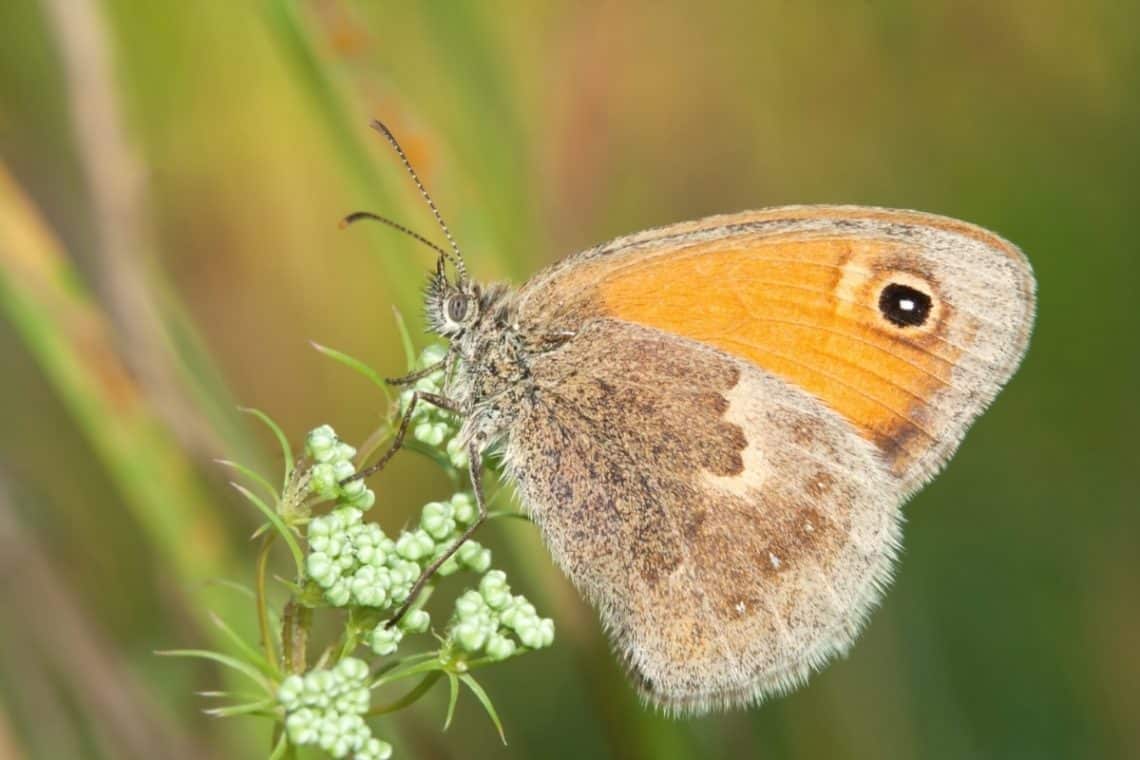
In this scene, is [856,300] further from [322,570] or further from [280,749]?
[280,749]

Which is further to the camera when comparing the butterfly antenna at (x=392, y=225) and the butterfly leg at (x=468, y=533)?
the butterfly antenna at (x=392, y=225)

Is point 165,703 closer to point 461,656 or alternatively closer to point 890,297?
point 461,656

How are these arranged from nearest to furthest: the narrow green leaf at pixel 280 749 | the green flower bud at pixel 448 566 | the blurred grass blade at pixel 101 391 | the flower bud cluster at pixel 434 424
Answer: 1. the narrow green leaf at pixel 280 749
2. the green flower bud at pixel 448 566
3. the flower bud cluster at pixel 434 424
4. the blurred grass blade at pixel 101 391

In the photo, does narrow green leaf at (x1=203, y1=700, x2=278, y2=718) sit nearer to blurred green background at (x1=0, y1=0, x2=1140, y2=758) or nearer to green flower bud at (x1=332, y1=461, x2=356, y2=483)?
green flower bud at (x1=332, y1=461, x2=356, y2=483)

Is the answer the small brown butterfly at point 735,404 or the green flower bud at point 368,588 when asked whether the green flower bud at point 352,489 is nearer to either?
the green flower bud at point 368,588

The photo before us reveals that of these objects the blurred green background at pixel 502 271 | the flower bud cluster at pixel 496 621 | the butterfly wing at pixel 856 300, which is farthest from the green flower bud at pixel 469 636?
the butterfly wing at pixel 856 300

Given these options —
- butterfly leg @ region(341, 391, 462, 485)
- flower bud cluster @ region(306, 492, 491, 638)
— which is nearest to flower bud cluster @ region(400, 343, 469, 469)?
butterfly leg @ region(341, 391, 462, 485)

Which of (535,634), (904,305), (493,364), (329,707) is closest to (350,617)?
(329,707)
